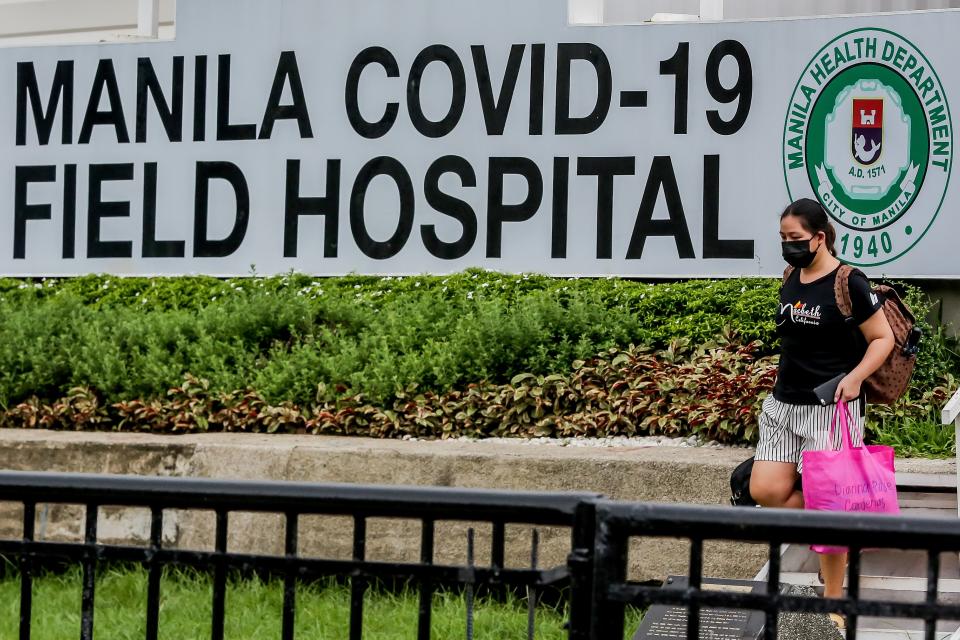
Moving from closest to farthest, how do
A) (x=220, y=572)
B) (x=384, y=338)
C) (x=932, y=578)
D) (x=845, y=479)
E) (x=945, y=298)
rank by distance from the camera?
(x=932, y=578) < (x=220, y=572) < (x=845, y=479) < (x=384, y=338) < (x=945, y=298)

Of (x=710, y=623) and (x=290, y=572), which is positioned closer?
(x=290, y=572)

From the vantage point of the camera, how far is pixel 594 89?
8.30 m

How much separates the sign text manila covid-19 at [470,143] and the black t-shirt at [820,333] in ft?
11.7

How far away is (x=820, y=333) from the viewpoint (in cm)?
433

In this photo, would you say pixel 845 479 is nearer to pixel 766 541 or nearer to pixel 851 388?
pixel 851 388

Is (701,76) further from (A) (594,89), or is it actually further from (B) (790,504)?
(B) (790,504)

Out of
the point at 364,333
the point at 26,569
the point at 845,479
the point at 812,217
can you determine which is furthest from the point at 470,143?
the point at 26,569

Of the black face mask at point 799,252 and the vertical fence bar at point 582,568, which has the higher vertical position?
the black face mask at point 799,252

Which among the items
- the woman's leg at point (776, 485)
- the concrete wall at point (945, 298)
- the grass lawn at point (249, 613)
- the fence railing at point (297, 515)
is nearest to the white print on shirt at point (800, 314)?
the woman's leg at point (776, 485)

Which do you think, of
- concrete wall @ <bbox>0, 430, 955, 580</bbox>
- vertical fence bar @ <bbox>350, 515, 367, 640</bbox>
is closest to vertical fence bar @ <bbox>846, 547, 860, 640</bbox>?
vertical fence bar @ <bbox>350, 515, 367, 640</bbox>

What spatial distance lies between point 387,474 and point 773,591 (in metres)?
3.68

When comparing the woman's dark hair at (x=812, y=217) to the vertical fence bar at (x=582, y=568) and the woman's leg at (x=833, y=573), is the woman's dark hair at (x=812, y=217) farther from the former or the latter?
the vertical fence bar at (x=582, y=568)

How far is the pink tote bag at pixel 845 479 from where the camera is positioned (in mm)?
4164

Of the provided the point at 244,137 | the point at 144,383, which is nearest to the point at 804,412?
the point at 144,383
